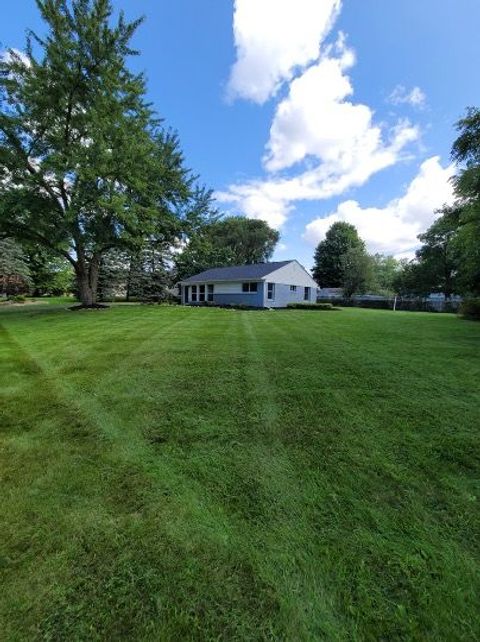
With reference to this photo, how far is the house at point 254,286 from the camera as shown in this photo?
23641 mm

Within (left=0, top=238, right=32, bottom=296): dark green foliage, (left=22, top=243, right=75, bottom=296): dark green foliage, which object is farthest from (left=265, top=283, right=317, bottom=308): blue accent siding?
(left=22, top=243, right=75, bottom=296): dark green foliage

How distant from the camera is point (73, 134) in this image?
16141mm

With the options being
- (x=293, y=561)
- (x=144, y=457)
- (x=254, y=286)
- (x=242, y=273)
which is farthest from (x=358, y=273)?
(x=293, y=561)

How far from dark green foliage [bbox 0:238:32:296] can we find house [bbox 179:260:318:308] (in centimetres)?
1571

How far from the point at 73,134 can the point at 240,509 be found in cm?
1961

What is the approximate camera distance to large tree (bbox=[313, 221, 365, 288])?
1870 inches

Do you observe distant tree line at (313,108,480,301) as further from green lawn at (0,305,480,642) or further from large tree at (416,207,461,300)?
green lawn at (0,305,480,642)

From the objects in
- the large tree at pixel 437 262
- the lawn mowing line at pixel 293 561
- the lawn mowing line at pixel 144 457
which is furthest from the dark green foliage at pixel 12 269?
the large tree at pixel 437 262

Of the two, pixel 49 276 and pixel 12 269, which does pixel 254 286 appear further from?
pixel 49 276

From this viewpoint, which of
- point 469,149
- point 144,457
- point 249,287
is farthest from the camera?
point 249,287

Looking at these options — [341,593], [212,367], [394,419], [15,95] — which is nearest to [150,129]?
[15,95]

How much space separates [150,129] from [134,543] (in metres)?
23.0

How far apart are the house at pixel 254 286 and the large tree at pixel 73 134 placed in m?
9.62

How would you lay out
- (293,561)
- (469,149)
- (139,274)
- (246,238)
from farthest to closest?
(246,238), (139,274), (469,149), (293,561)
